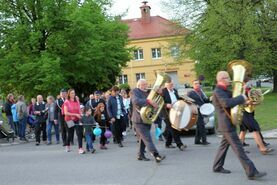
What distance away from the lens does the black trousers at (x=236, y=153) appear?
8.38 m

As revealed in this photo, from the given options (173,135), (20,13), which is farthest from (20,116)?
(20,13)

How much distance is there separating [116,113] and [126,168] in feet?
14.6

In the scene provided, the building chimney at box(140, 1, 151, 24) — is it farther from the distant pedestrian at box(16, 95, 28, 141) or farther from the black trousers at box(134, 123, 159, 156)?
the black trousers at box(134, 123, 159, 156)

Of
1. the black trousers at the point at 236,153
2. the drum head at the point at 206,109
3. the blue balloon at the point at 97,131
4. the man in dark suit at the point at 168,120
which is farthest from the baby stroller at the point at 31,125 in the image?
the black trousers at the point at 236,153

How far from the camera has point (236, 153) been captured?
8594 millimetres

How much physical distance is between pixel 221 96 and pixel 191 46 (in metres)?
28.1

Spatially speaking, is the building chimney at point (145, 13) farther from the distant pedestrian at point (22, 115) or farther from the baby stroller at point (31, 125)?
the distant pedestrian at point (22, 115)

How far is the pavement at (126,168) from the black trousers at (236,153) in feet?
0.61

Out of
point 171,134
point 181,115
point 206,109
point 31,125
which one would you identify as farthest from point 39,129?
point 181,115

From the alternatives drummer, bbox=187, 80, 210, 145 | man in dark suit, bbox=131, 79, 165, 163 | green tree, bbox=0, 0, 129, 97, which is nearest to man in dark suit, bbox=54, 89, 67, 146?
drummer, bbox=187, 80, 210, 145

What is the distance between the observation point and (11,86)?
27922 millimetres

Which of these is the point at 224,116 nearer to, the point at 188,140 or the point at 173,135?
the point at 173,135

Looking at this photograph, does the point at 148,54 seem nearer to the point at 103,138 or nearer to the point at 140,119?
the point at 103,138

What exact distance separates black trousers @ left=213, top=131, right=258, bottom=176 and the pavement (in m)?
0.19
